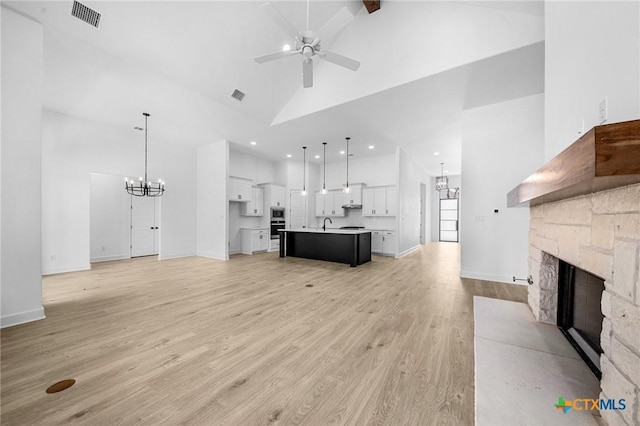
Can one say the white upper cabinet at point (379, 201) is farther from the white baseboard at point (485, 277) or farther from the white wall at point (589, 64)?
the white wall at point (589, 64)

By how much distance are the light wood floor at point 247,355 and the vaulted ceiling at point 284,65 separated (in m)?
3.22

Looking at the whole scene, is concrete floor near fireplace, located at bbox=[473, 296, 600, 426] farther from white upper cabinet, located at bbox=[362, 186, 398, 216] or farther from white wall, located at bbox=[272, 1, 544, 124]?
white upper cabinet, located at bbox=[362, 186, 398, 216]

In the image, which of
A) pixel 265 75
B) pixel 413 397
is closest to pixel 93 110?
pixel 265 75

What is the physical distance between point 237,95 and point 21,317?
4.51 metres

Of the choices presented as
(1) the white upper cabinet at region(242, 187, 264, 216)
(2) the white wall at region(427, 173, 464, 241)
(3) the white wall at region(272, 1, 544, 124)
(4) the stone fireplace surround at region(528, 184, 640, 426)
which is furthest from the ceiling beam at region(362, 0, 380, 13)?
(2) the white wall at region(427, 173, 464, 241)

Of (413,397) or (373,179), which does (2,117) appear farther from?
(373,179)

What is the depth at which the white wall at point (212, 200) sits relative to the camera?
6.66 metres

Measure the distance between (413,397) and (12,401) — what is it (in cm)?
256

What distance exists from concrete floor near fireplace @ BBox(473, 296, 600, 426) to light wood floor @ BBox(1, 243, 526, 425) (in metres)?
0.22

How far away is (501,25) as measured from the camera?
2928 millimetres

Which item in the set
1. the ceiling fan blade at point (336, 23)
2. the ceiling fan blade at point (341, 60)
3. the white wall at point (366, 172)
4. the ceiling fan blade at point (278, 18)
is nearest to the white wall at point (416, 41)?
the ceiling fan blade at point (341, 60)

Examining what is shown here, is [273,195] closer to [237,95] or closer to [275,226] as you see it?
[275,226]

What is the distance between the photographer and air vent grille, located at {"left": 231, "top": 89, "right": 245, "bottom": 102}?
15.7 ft

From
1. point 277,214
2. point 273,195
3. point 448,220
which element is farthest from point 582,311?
point 448,220
